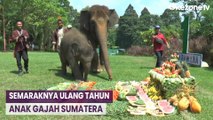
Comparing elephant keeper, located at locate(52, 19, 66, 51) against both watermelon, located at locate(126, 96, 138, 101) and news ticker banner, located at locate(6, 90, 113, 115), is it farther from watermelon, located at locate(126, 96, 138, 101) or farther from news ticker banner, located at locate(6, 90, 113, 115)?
news ticker banner, located at locate(6, 90, 113, 115)

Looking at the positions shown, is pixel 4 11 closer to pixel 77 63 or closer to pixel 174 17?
pixel 77 63

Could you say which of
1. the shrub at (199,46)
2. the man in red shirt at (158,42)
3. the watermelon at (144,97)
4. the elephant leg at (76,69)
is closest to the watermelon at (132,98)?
the watermelon at (144,97)

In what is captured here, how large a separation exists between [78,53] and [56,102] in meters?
4.99

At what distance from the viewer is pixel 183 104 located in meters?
8.14

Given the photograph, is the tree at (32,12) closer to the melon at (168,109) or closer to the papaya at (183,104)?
the papaya at (183,104)

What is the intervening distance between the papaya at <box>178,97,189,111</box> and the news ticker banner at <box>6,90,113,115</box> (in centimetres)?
173

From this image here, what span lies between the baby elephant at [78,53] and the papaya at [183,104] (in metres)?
4.08

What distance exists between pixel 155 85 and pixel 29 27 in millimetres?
50342

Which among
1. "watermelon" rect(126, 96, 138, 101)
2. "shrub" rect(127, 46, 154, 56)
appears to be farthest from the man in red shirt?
"shrub" rect(127, 46, 154, 56)

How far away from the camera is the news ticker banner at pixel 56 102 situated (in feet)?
21.7

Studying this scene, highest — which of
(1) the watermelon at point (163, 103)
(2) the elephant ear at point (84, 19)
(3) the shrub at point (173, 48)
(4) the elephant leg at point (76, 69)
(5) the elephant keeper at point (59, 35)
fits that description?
(2) the elephant ear at point (84, 19)

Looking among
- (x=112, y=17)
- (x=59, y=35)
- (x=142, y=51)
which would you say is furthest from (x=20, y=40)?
(x=142, y=51)

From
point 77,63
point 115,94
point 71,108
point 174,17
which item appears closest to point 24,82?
point 77,63

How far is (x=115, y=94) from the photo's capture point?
8.64 meters
